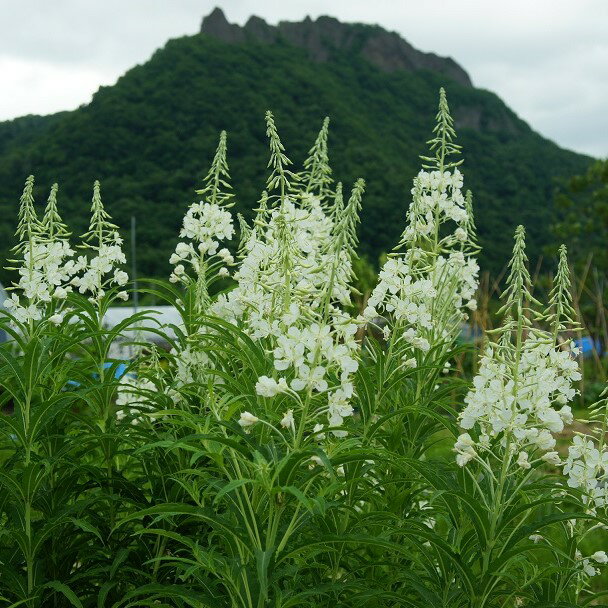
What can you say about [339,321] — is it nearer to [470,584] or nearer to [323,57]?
[470,584]

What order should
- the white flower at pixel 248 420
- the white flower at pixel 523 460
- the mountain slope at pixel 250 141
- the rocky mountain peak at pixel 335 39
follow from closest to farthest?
the white flower at pixel 248 420 → the white flower at pixel 523 460 → the mountain slope at pixel 250 141 → the rocky mountain peak at pixel 335 39

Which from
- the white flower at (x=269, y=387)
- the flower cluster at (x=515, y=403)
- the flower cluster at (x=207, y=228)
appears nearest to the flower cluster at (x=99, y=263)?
the flower cluster at (x=207, y=228)

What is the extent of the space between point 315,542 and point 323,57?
68.3 metres

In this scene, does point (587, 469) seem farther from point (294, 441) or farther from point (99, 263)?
point (99, 263)

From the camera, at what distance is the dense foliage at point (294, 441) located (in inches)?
111

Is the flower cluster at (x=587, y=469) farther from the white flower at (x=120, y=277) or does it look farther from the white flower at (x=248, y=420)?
the white flower at (x=120, y=277)

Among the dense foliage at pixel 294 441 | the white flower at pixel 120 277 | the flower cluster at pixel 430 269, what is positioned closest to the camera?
the dense foliage at pixel 294 441

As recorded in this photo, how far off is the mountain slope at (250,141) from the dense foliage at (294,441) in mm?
16173

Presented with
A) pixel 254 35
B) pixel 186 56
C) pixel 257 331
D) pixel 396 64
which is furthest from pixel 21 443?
pixel 396 64

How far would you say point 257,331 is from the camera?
334 cm

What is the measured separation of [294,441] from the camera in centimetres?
269

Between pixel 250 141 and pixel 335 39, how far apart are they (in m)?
43.5

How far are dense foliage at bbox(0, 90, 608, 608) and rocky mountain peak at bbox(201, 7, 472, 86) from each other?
6200 centimetres

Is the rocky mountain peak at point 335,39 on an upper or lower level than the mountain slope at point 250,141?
upper
